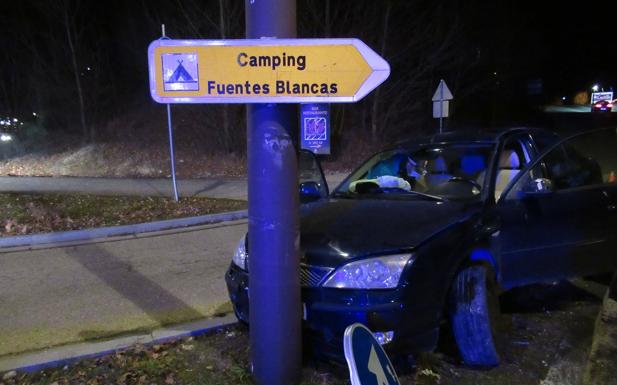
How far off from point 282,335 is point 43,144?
68.6ft

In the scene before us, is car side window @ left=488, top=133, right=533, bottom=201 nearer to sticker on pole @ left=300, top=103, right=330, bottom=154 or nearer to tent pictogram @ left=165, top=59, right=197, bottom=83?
tent pictogram @ left=165, top=59, right=197, bottom=83

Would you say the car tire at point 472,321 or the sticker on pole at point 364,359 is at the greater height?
the sticker on pole at point 364,359

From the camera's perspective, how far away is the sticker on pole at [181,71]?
3.01 metres

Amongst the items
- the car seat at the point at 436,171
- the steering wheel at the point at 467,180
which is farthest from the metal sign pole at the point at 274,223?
the car seat at the point at 436,171

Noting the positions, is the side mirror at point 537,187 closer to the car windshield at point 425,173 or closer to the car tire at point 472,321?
the car windshield at point 425,173

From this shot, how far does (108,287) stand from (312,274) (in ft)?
10.4

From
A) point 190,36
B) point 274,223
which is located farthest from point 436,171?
point 190,36

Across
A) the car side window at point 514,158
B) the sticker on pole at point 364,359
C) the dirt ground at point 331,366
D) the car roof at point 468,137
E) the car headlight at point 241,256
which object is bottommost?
the dirt ground at point 331,366

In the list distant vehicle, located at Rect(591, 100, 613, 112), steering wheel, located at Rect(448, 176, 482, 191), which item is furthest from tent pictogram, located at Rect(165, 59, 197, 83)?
distant vehicle, located at Rect(591, 100, 613, 112)

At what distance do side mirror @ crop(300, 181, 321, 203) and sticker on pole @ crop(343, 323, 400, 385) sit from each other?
256 centimetres

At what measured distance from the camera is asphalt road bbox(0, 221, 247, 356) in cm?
463

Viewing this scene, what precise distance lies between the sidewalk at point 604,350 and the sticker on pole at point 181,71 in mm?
Answer: 3249

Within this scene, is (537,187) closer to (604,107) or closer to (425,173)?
(425,173)

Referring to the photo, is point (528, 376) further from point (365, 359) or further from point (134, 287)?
point (134, 287)
